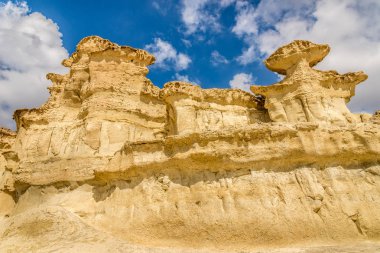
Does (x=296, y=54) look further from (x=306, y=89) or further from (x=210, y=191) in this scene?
(x=210, y=191)

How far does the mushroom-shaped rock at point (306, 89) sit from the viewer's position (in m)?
12.7

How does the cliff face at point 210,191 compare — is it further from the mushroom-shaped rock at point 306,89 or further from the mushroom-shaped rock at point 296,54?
the mushroom-shaped rock at point 296,54

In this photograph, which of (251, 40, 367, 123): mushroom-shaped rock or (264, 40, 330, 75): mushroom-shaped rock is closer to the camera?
(251, 40, 367, 123): mushroom-shaped rock

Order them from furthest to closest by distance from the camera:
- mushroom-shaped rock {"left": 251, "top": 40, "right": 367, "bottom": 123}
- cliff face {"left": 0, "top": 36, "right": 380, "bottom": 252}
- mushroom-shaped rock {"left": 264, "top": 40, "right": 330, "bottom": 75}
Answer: mushroom-shaped rock {"left": 264, "top": 40, "right": 330, "bottom": 75} < mushroom-shaped rock {"left": 251, "top": 40, "right": 367, "bottom": 123} < cliff face {"left": 0, "top": 36, "right": 380, "bottom": 252}

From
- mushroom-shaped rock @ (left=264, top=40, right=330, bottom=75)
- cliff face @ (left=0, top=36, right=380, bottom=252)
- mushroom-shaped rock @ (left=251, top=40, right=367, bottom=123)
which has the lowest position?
cliff face @ (left=0, top=36, right=380, bottom=252)

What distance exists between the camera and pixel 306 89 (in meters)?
13.2

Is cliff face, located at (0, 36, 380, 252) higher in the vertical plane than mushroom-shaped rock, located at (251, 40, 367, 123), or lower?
lower

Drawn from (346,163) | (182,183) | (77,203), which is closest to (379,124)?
(346,163)

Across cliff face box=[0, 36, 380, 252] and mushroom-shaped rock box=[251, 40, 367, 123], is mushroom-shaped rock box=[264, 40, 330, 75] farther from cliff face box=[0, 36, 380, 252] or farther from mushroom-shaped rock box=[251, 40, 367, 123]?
cliff face box=[0, 36, 380, 252]

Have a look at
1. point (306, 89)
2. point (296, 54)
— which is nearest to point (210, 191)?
point (306, 89)

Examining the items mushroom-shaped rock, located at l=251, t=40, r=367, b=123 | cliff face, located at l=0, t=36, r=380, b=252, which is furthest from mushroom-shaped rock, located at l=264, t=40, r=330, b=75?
cliff face, located at l=0, t=36, r=380, b=252

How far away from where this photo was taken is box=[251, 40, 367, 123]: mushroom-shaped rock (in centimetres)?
1273

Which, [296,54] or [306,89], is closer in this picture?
[306,89]

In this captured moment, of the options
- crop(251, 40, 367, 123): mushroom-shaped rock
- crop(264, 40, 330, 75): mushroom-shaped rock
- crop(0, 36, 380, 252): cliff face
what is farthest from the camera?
crop(264, 40, 330, 75): mushroom-shaped rock
